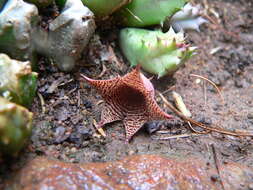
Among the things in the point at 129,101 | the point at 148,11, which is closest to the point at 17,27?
the point at 129,101

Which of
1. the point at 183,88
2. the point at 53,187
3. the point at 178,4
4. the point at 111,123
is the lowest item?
the point at 183,88

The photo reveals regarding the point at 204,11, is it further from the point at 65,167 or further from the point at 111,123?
the point at 65,167

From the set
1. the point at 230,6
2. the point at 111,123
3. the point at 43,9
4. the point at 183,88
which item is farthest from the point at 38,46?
the point at 230,6

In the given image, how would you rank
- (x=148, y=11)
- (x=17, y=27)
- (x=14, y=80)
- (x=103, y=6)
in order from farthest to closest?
(x=148, y=11) < (x=103, y=6) < (x=17, y=27) < (x=14, y=80)

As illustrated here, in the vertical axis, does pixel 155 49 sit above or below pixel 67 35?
below

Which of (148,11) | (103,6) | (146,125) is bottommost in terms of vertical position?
(146,125)

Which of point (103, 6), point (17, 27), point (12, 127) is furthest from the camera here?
point (103, 6)

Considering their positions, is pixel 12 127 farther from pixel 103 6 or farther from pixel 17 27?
pixel 103 6
